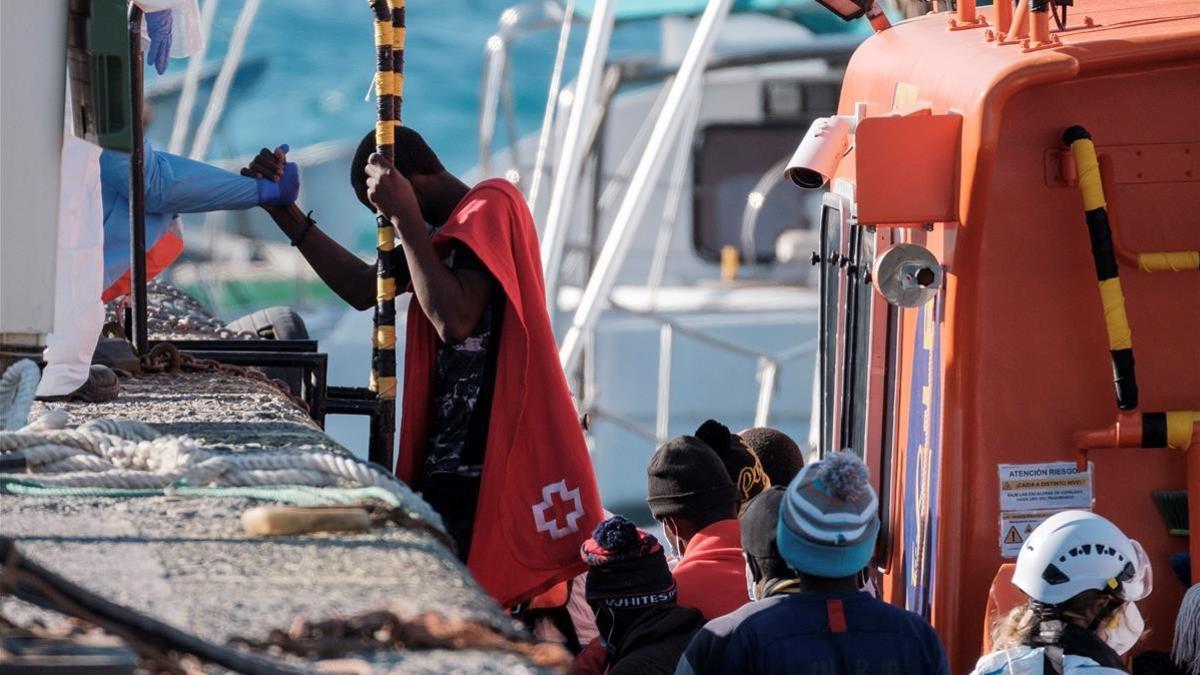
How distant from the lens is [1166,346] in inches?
166

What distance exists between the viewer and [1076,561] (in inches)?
150

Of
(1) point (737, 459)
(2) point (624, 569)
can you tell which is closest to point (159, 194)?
(1) point (737, 459)

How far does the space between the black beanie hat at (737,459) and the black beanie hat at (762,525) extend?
92 cm

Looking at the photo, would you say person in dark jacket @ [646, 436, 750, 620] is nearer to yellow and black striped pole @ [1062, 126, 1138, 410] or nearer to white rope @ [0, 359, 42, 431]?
yellow and black striped pole @ [1062, 126, 1138, 410]

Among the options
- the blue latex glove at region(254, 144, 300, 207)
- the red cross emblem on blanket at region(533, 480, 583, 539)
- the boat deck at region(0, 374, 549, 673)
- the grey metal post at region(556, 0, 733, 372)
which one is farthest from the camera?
the grey metal post at region(556, 0, 733, 372)

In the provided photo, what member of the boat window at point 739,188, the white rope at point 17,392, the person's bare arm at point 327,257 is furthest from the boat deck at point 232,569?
the boat window at point 739,188

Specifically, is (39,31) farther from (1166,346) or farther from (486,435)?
(1166,346)

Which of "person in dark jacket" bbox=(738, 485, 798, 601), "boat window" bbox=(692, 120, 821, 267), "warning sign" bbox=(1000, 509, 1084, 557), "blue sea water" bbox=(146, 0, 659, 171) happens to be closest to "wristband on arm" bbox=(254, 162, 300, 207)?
"person in dark jacket" bbox=(738, 485, 798, 601)

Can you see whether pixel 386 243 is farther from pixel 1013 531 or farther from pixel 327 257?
pixel 1013 531

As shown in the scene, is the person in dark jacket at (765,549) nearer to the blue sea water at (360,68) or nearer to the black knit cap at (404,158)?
the black knit cap at (404,158)

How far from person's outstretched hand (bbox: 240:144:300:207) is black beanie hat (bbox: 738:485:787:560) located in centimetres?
167

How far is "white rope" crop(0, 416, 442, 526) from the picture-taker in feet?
10.3

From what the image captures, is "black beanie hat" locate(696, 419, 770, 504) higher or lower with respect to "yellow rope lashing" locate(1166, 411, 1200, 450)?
lower

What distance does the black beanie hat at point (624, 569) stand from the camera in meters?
4.30
